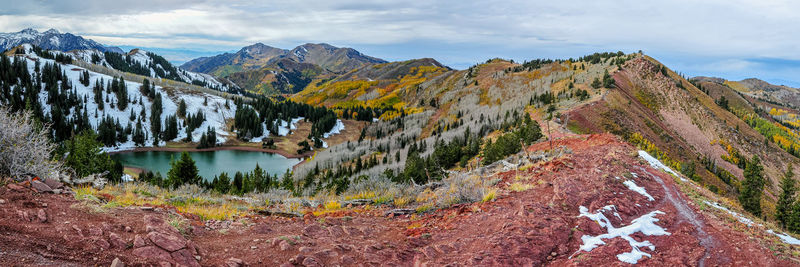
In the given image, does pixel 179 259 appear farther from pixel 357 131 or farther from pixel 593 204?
pixel 357 131

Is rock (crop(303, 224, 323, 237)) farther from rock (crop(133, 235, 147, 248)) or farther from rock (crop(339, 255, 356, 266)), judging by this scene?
rock (crop(133, 235, 147, 248))

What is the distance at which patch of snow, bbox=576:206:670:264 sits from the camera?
8281 mm

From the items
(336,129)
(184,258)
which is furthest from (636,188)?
(336,129)

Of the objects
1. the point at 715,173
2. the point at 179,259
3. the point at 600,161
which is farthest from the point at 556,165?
the point at 715,173

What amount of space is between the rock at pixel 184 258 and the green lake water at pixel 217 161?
82.3m

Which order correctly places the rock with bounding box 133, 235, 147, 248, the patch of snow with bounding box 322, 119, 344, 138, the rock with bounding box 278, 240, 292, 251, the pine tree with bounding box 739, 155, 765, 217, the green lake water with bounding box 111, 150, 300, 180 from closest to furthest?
the rock with bounding box 133, 235, 147, 248 < the rock with bounding box 278, 240, 292, 251 < the pine tree with bounding box 739, 155, 765, 217 < the green lake water with bounding box 111, 150, 300, 180 < the patch of snow with bounding box 322, 119, 344, 138

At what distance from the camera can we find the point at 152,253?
6367 millimetres

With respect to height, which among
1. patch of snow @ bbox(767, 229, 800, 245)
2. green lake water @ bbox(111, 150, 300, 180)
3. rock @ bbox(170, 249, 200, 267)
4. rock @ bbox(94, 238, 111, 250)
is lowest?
green lake water @ bbox(111, 150, 300, 180)

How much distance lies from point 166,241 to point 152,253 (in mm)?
375

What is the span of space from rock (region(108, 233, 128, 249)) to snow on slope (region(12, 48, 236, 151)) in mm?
129620

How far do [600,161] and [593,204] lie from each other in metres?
7.47

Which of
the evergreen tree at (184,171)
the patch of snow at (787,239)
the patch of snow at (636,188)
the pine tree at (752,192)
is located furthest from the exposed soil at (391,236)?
the evergreen tree at (184,171)

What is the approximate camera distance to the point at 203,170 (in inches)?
3501

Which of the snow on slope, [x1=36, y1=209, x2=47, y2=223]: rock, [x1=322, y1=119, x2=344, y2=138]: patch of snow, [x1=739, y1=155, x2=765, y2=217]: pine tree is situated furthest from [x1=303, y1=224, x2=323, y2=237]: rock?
[x1=322, y1=119, x2=344, y2=138]: patch of snow
